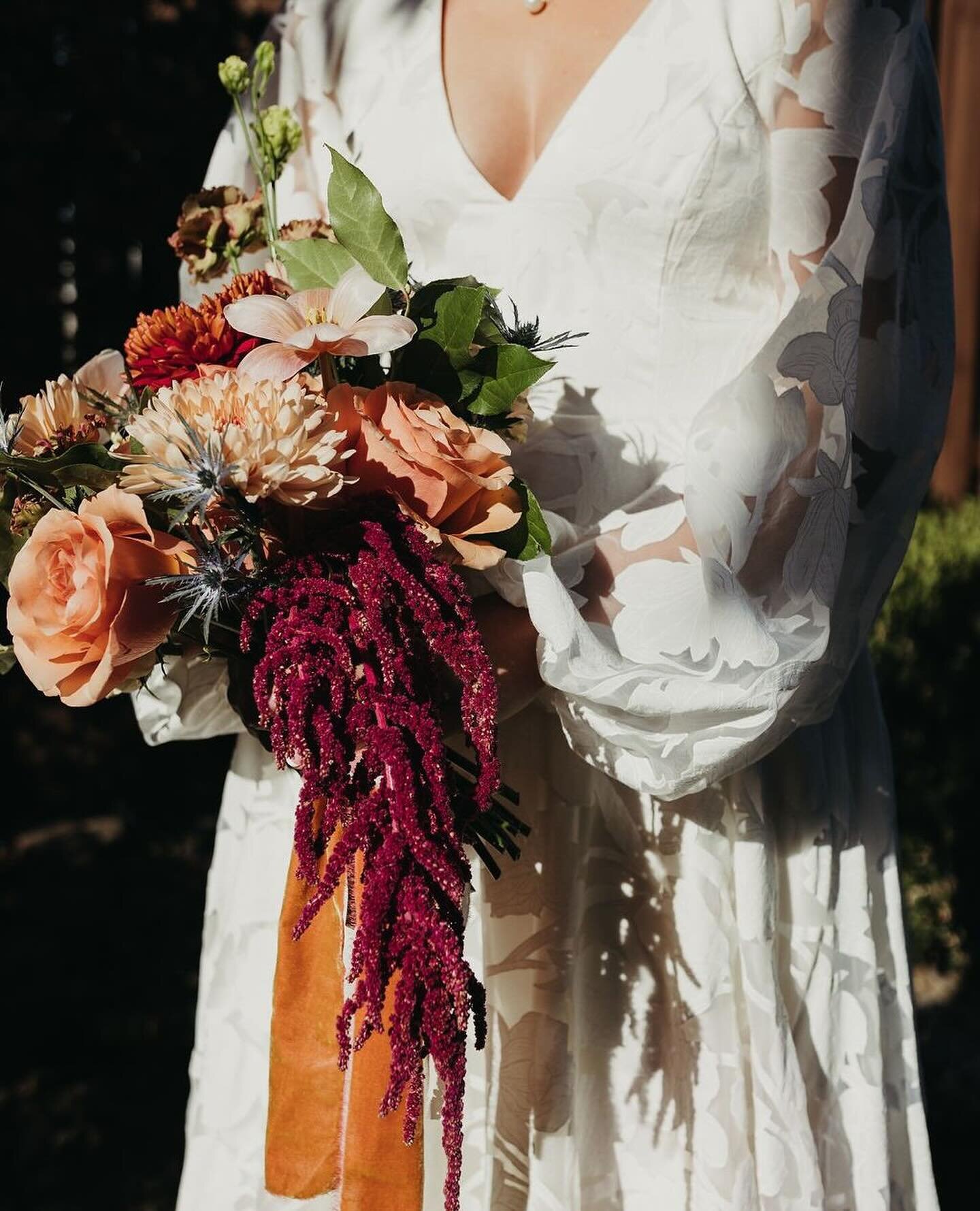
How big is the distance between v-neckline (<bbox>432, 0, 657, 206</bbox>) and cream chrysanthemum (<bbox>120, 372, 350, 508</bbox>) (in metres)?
0.50

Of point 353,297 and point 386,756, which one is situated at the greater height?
point 353,297

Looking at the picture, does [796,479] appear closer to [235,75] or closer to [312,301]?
[312,301]

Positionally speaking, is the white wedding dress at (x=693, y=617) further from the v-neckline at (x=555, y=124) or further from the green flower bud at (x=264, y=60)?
the green flower bud at (x=264, y=60)

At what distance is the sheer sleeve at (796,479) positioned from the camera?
3.65 ft

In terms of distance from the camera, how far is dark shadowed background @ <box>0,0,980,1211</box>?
3186 mm

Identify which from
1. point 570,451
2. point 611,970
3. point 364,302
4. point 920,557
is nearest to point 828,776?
point 611,970

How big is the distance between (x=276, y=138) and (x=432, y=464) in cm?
49

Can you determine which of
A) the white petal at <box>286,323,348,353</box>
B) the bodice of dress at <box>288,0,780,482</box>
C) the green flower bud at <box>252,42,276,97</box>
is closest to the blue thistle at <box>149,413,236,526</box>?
the white petal at <box>286,323,348,353</box>

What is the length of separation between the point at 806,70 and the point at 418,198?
1.51 ft

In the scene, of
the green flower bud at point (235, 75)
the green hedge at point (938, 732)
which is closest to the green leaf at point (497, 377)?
the green flower bud at point (235, 75)

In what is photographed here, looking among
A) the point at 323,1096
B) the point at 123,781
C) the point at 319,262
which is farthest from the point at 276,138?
the point at 123,781

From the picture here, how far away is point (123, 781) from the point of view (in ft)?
14.9

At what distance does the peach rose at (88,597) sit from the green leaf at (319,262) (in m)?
0.32

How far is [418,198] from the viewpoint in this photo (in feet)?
4.64
